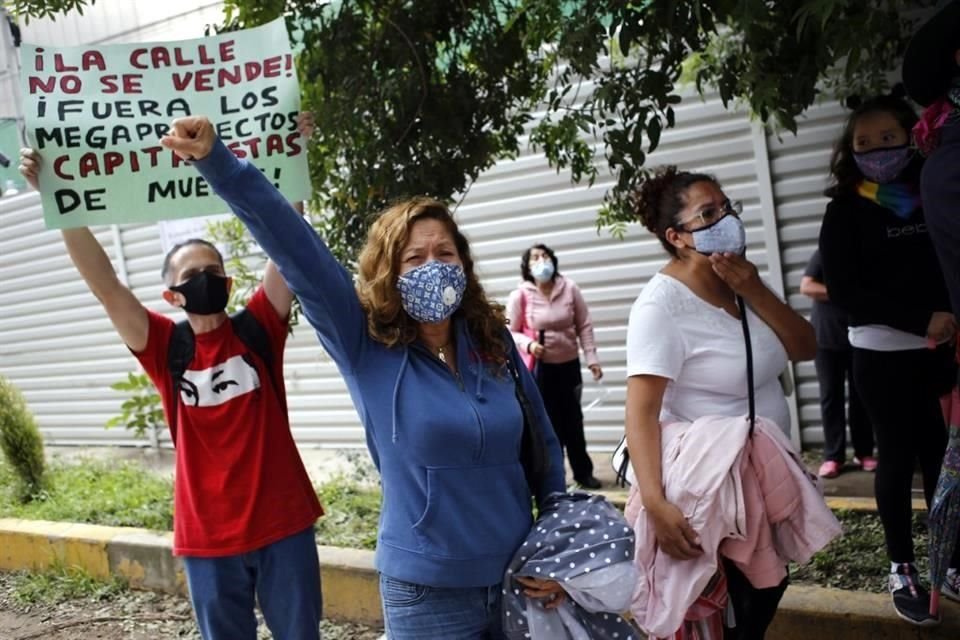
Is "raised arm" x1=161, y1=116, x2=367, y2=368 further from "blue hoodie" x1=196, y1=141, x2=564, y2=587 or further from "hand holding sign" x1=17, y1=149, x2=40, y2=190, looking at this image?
"hand holding sign" x1=17, y1=149, x2=40, y2=190

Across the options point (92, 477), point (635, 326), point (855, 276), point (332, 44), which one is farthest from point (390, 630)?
point (92, 477)

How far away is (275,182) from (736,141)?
449cm

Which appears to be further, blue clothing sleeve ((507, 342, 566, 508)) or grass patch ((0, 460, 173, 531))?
grass patch ((0, 460, 173, 531))

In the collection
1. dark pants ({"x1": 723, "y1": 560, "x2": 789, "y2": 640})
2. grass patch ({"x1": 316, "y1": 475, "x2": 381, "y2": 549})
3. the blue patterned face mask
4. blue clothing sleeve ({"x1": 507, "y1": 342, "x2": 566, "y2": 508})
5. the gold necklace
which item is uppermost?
the blue patterned face mask

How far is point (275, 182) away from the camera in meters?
3.10

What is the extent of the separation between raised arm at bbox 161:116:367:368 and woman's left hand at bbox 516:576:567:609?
73 cm

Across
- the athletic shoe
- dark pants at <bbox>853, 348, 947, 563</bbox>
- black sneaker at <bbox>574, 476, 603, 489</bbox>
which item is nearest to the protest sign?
dark pants at <bbox>853, 348, 947, 563</bbox>

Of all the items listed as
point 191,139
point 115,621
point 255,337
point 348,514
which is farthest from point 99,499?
point 191,139

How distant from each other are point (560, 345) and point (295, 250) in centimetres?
445

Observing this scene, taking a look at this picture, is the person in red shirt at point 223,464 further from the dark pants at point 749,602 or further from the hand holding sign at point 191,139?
the dark pants at point 749,602

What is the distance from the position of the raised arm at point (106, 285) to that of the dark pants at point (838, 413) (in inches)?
174

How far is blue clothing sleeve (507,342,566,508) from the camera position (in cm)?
259

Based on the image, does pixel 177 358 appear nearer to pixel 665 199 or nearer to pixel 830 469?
pixel 665 199

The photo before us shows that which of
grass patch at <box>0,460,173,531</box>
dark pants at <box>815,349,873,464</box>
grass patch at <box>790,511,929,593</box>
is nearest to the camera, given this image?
grass patch at <box>790,511,929,593</box>
